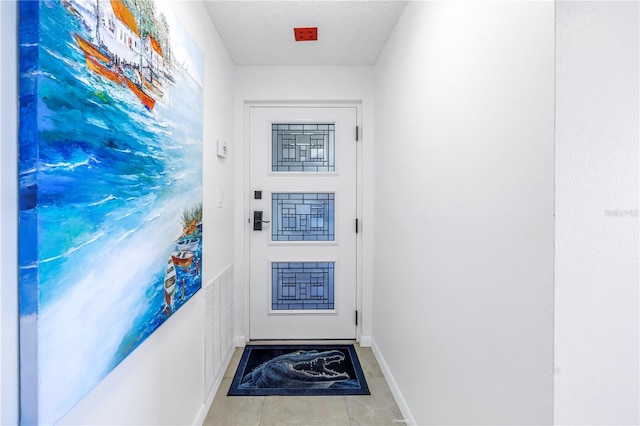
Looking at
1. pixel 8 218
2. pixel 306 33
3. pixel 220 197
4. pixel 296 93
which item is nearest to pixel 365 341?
pixel 220 197

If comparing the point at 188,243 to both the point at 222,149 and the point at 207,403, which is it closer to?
the point at 222,149

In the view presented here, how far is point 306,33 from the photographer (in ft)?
7.08

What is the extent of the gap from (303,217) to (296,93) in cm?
107

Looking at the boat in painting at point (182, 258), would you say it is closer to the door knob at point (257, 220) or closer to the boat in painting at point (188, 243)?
the boat in painting at point (188, 243)

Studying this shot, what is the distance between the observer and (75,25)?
2.50 ft

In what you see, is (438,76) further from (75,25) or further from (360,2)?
(75,25)

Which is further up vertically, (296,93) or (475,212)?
(296,93)

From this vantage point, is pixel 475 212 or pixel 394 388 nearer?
pixel 475 212

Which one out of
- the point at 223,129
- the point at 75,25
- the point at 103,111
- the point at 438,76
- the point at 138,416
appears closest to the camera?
the point at 75,25

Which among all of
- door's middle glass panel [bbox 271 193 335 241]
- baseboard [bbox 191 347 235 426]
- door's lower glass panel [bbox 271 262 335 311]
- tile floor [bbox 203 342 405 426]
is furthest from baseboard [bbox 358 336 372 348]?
baseboard [bbox 191 347 235 426]

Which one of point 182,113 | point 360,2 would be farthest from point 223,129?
point 360,2
